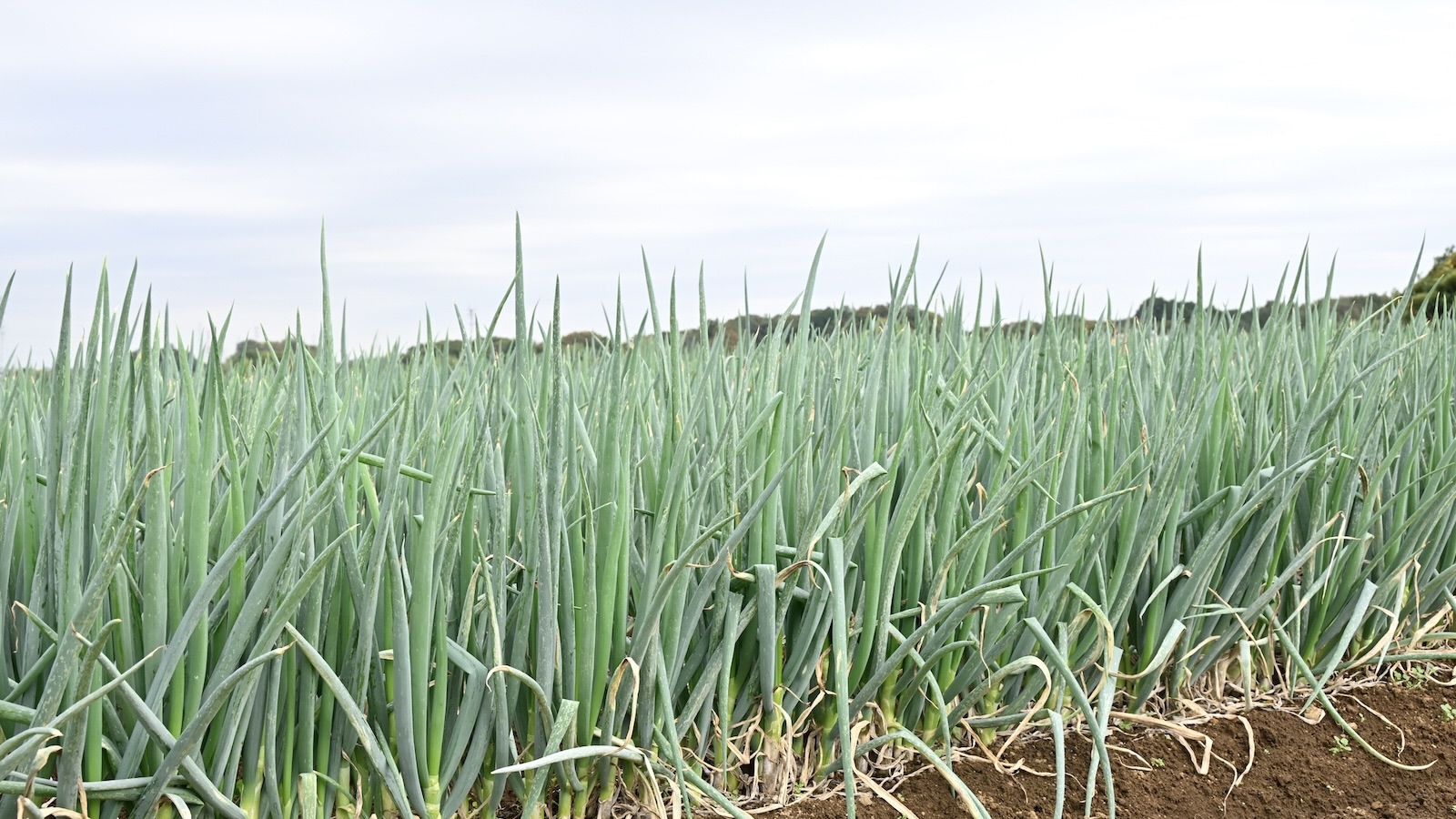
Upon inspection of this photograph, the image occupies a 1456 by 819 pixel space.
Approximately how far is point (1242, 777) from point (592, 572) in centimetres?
112

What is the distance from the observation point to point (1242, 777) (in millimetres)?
1726

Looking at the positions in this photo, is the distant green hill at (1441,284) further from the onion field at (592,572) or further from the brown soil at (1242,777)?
the onion field at (592,572)

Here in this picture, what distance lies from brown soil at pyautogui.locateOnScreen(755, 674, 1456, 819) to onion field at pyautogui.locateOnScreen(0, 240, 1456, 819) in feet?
0.16

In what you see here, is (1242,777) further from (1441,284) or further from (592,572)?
(1441,284)

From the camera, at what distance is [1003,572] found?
63.8 inches

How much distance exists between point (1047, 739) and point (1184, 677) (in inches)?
15.2

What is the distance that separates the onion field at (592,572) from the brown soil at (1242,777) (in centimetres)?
5

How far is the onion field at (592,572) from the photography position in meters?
1.09

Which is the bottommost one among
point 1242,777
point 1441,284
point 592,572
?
point 1242,777

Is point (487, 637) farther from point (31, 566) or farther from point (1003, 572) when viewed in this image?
point (1003, 572)

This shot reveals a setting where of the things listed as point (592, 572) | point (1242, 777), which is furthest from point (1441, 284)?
point (592, 572)

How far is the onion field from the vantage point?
1.09m

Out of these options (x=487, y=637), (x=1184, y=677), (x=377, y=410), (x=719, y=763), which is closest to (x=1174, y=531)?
(x=1184, y=677)

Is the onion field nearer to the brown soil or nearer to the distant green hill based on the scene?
the brown soil
